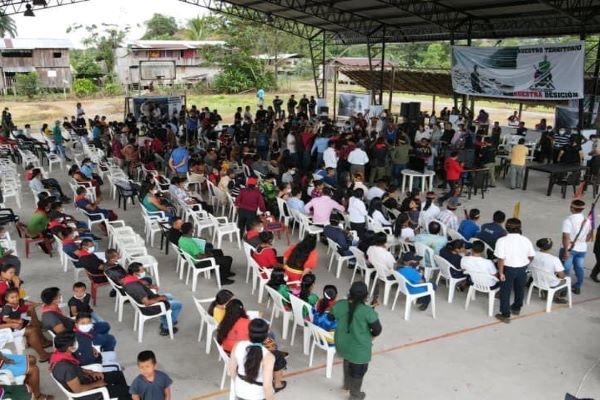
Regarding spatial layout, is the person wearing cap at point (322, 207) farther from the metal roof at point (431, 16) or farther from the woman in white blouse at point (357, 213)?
the metal roof at point (431, 16)

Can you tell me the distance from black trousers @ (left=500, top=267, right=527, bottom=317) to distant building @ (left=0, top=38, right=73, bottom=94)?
32.2 m

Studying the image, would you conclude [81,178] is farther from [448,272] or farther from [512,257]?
[512,257]

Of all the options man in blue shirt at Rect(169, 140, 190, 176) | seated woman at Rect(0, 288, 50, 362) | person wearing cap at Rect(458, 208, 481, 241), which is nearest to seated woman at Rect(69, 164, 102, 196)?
man in blue shirt at Rect(169, 140, 190, 176)

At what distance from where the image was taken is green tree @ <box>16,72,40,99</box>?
2975 cm

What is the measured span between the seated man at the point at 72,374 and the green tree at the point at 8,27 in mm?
47096

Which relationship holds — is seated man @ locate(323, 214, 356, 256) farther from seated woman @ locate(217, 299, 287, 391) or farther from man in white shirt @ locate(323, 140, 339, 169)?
man in white shirt @ locate(323, 140, 339, 169)

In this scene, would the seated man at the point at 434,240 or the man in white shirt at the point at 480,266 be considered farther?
the seated man at the point at 434,240

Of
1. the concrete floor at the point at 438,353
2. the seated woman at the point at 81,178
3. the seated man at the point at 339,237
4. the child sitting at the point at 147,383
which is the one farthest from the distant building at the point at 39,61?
the child sitting at the point at 147,383

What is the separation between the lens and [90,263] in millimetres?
5891

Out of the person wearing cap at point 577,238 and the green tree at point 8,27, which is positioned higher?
the green tree at point 8,27

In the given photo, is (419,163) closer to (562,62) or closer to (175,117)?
(562,62)

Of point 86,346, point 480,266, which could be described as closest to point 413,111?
point 480,266

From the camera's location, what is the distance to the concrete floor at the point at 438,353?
183 inches

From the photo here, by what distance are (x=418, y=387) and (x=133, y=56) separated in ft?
117
